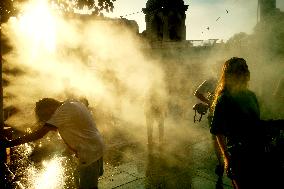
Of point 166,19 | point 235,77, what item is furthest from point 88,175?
point 166,19

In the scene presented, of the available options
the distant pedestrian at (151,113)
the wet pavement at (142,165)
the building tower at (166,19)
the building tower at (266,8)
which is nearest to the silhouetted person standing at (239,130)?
the wet pavement at (142,165)

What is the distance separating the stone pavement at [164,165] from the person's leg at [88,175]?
191 centimetres

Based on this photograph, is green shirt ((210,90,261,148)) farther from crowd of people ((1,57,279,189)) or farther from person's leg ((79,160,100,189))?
person's leg ((79,160,100,189))

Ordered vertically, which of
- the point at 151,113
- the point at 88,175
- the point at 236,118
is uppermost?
the point at 236,118

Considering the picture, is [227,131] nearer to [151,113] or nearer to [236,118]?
[236,118]

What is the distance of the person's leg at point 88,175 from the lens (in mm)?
3227

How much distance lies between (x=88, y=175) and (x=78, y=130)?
0.55m

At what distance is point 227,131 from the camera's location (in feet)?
9.09

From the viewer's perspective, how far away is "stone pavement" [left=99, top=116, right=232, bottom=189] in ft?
17.0

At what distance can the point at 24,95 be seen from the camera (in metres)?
13.9

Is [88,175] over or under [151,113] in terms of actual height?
over

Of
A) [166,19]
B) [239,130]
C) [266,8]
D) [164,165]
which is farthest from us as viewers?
[166,19]

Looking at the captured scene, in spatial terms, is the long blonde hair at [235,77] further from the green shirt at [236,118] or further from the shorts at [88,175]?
the shorts at [88,175]

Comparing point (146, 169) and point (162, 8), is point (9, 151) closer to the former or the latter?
point (146, 169)
